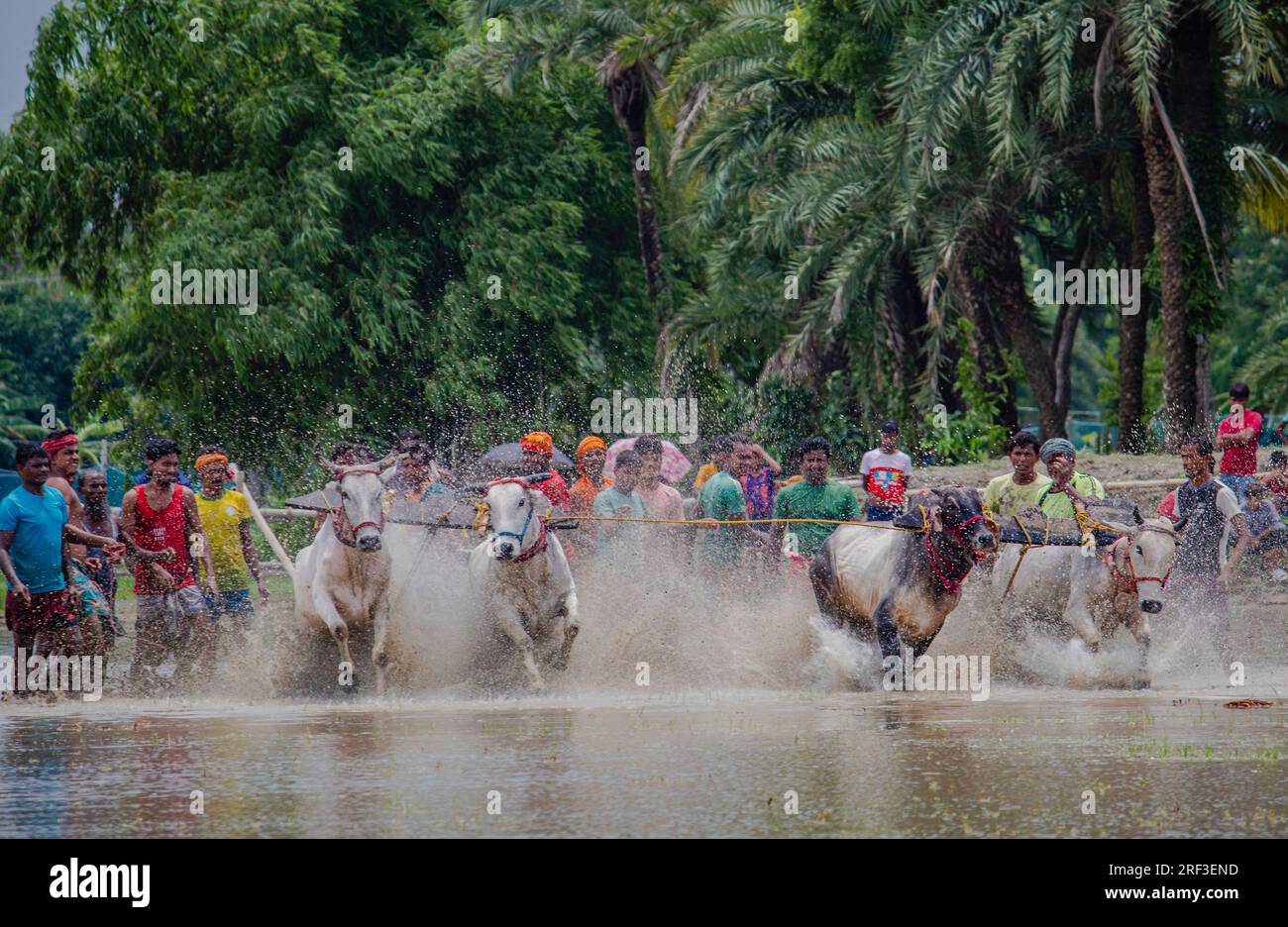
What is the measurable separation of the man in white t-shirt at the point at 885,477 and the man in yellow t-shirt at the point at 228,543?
15.7 ft

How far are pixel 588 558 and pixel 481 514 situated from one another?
1.69 meters

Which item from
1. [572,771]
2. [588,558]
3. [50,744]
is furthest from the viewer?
[588,558]

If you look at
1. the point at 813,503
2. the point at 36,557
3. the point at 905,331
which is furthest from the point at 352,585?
the point at 905,331

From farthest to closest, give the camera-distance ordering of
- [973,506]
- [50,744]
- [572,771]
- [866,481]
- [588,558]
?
[866,481]
[588,558]
[973,506]
[50,744]
[572,771]

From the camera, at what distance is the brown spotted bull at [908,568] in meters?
12.8

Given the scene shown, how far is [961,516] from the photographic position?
12.8 m

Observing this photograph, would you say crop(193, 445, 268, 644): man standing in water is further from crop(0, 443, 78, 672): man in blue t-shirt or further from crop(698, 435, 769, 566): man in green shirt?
crop(698, 435, 769, 566): man in green shirt

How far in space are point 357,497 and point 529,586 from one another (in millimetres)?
1371

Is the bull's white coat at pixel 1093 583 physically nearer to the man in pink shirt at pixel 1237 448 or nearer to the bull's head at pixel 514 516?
the bull's head at pixel 514 516

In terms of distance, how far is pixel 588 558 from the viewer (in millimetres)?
15375

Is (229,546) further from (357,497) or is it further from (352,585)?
(357,497)
